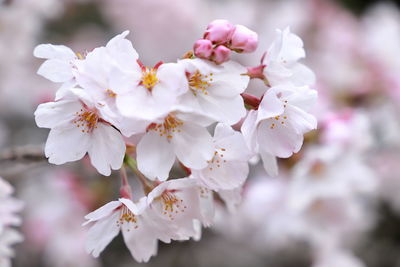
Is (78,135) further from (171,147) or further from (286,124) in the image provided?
(286,124)

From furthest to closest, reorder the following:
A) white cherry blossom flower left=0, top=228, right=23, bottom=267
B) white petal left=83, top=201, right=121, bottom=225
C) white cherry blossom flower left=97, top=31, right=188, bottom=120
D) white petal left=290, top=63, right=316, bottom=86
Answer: white cherry blossom flower left=0, top=228, right=23, bottom=267
white petal left=290, top=63, right=316, bottom=86
white petal left=83, top=201, right=121, bottom=225
white cherry blossom flower left=97, top=31, right=188, bottom=120

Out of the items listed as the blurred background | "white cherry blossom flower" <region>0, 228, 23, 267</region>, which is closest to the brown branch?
the blurred background

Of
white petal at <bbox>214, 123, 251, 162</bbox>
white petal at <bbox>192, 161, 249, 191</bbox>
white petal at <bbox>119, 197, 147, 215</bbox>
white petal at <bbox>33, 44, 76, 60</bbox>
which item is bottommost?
white petal at <bbox>119, 197, 147, 215</bbox>

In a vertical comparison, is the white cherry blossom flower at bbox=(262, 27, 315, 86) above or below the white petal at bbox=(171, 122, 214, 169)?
above

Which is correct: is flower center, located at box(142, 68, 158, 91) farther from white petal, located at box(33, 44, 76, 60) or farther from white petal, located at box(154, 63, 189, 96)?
white petal, located at box(33, 44, 76, 60)

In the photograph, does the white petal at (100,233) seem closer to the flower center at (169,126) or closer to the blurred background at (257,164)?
the flower center at (169,126)

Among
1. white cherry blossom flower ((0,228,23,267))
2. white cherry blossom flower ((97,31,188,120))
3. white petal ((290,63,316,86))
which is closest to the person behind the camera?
white cherry blossom flower ((97,31,188,120))

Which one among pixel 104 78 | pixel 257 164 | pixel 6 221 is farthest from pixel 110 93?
pixel 257 164

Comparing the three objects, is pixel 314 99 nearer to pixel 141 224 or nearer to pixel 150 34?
pixel 141 224

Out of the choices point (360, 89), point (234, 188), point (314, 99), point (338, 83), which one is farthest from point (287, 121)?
point (338, 83)
